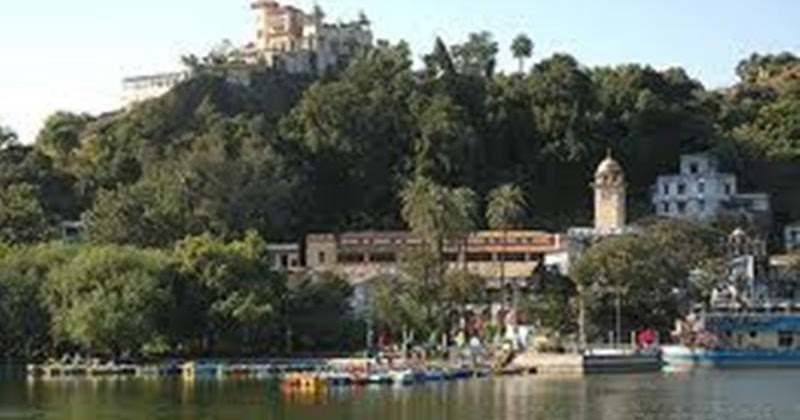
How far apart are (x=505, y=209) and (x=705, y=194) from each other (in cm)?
1594

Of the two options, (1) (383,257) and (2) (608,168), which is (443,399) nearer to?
(1) (383,257)

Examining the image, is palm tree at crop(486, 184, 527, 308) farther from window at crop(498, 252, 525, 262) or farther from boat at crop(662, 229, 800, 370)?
boat at crop(662, 229, 800, 370)

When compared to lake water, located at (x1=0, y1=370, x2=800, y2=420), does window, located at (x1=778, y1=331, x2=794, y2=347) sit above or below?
above

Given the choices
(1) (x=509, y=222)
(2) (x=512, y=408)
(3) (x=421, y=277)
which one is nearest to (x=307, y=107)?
(1) (x=509, y=222)

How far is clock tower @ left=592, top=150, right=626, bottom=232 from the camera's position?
111062 millimetres

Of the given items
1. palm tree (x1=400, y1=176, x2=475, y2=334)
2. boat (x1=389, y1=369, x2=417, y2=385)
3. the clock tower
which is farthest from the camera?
the clock tower

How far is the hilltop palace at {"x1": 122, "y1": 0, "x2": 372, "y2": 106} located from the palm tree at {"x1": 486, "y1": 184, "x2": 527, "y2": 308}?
29.8 meters

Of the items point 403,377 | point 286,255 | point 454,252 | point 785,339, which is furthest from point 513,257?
point 403,377

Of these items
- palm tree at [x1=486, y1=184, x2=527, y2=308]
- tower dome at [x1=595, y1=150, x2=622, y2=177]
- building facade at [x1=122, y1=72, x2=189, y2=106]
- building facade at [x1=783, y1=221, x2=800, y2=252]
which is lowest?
building facade at [x1=783, y1=221, x2=800, y2=252]

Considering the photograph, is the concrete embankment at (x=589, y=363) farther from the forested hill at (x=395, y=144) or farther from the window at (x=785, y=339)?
the forested hill at (x=395, y=144)

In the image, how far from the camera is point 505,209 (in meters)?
110

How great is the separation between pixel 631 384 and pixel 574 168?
47.6 meters

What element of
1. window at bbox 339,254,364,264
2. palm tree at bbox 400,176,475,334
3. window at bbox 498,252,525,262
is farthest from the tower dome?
window at bbox 339,254,364,264

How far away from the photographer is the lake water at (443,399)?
192 feet
